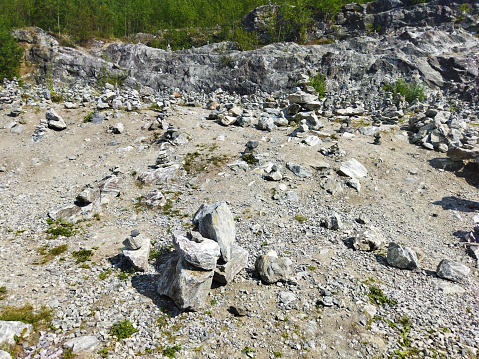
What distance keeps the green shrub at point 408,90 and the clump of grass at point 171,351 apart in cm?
4360

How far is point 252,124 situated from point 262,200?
1272 cm

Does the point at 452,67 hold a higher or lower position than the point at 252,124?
higher

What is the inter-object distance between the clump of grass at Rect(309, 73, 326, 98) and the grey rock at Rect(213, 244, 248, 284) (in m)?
37.2

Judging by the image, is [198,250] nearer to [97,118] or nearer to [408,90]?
[97,118]

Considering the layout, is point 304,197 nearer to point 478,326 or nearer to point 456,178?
point 478,326

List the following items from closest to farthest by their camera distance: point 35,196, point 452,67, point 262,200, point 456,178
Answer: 1. point 262,200
2. point 35,196
3. point 456,178
4. point 452,67

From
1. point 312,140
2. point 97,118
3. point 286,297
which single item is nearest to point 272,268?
point 286,297

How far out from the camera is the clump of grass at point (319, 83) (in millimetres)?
43022

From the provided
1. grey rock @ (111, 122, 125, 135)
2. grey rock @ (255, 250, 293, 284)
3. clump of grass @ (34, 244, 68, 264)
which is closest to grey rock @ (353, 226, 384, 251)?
grey rock @ (255, 250, 293, 284)

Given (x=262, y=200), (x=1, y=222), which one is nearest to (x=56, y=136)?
(x=1, y=222)

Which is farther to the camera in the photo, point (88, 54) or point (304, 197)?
point (88, 54)

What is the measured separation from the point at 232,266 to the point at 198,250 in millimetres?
1918

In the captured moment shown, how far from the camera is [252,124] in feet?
86.2

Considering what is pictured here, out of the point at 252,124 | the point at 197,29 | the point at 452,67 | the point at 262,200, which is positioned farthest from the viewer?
the point at 197,29
